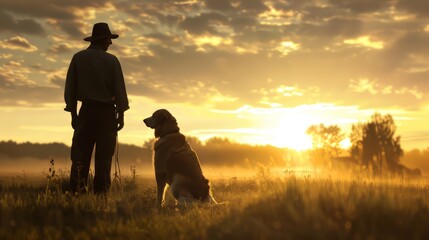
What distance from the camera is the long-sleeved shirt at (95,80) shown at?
8664 millimetres

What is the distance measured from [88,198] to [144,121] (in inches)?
90.6

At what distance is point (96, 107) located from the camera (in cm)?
864

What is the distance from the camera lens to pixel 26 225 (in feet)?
19.4

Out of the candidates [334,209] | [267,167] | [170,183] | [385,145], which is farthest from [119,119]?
[385,145]

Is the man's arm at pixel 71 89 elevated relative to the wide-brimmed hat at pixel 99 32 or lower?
lower

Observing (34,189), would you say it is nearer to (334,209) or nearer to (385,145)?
(334,209)

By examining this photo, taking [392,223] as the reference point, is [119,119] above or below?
above

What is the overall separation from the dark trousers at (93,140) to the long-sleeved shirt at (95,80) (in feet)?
0.53

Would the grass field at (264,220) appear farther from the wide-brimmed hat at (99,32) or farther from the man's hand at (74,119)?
the wide-brimmed hat at (99,32)

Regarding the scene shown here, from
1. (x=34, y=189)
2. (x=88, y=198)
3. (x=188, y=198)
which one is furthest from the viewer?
(x=34, y=189)

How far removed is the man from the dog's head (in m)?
0.64

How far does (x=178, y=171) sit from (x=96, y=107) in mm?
1800

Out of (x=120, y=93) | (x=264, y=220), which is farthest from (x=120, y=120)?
(x=264, y=220)

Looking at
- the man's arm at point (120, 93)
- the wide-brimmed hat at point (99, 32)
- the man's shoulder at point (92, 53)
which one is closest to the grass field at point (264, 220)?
the man's arm at point (120, 93)
